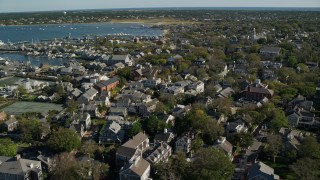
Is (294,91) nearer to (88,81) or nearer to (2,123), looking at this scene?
(88,81)

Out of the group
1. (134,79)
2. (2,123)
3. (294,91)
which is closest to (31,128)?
(2,123)

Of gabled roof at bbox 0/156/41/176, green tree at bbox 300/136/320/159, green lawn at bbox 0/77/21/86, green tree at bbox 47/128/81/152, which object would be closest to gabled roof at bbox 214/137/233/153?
green tree at bbox 300/136/320/159

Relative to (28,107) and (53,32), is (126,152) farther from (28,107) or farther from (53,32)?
(53,32)

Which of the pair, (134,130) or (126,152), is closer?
(126,152)

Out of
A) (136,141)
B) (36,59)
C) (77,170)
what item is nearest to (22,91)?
(136,141)

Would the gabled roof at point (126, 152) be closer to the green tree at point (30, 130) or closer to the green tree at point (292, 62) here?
the green tree at point (30, 130)

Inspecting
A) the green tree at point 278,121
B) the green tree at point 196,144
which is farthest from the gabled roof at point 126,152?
the green tree at point 278,121
